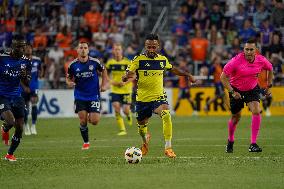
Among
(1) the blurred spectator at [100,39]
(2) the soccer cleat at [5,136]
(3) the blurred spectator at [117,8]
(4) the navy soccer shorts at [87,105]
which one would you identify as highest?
(3) the blurred spectator at [117,8]

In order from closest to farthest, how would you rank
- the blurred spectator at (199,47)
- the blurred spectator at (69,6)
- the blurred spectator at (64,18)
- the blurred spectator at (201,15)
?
the blurred spectator at (199,47)
the blurred spectator at (201,15)
the blurred spectator at (64,18)
the blurred spectator at (69,6)

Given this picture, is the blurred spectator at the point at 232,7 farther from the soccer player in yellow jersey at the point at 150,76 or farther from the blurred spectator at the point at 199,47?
the soccer player in yellow jersey at the point at 150,76

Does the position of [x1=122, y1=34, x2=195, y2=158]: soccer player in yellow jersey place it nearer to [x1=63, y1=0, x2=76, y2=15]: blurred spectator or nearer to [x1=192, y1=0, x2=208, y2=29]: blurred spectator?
[x1=192, y1=0, x2=208, y2=29]: blurred spectator

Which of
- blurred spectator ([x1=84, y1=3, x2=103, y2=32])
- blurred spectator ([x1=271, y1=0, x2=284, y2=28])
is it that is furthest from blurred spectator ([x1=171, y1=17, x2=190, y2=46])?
blurred spectator ([x1=271, y1=0, x2=284, y2=28])

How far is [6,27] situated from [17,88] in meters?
21.7

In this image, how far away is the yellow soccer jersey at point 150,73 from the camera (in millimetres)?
16719

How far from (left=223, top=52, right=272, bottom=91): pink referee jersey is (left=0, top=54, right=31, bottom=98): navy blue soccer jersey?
4260mm

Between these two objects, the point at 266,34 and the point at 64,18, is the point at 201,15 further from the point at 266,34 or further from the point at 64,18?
the point at 64,18

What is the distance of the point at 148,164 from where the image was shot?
48.3 feet

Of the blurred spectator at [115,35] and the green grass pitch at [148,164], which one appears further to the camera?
the blurred spectator at [115,35]

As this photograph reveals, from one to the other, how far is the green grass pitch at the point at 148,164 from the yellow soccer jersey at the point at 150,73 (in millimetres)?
1246

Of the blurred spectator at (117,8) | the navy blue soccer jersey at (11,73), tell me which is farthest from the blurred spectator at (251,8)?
the navy blue soccer jersey at (11,73)

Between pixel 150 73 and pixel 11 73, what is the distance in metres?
2.76

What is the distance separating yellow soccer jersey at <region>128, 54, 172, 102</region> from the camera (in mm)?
16719
